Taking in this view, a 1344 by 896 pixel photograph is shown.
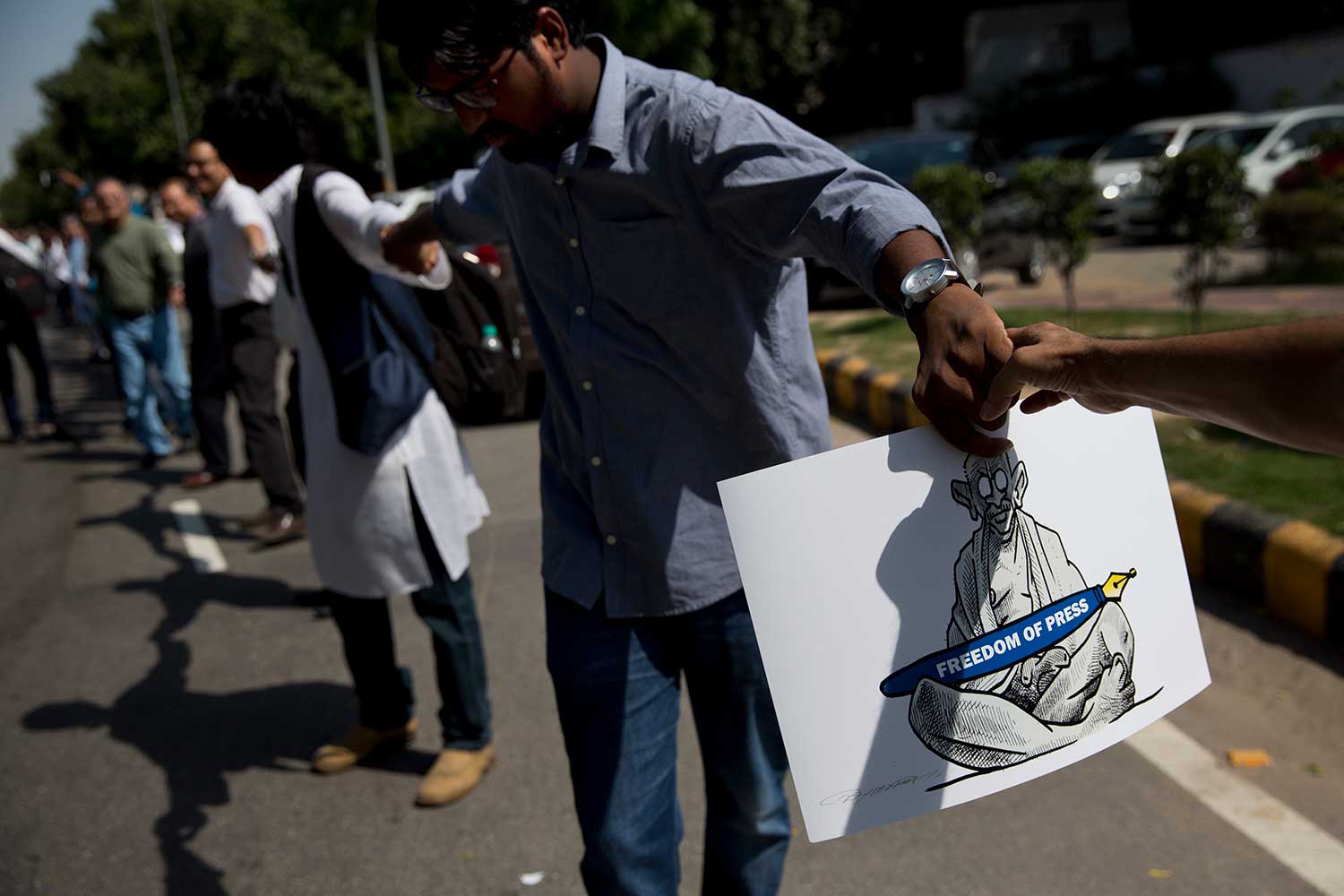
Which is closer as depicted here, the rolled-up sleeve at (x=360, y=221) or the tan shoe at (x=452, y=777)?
the rolled-up sleeve at (x=360, y=221)

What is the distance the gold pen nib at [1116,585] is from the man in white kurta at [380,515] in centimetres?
202

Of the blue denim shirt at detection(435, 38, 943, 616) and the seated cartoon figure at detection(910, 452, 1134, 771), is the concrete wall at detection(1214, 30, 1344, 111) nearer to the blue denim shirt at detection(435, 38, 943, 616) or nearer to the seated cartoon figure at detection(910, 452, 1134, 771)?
the blue denim shirt at detection(435, 38, 943, 616)

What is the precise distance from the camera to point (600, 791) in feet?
6.50

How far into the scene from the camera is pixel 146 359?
8.45 metres

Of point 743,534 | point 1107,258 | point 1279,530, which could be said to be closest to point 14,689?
point 743,534

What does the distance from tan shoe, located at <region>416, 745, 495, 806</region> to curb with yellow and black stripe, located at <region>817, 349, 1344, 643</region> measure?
1.62 meters

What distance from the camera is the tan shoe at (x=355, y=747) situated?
3.62 metres

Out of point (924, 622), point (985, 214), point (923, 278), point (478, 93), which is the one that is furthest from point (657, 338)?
point (985, 214)

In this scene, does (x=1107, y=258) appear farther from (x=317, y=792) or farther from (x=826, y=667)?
(x=826, y=667)

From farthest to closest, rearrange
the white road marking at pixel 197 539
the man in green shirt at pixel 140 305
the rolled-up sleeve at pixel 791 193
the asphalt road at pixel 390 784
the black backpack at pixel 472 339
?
the man in green shirt at pixel 140 305 < the white road marking at pixel 197 539 < the black backpack at pixel 472 339 < the asphalt road at pixel 390 784 < the rolled-up sleeve at pixel 791 193

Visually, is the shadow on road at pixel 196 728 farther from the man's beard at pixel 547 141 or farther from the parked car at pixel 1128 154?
the parked car at pixel 1128 154

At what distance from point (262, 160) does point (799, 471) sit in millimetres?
2561

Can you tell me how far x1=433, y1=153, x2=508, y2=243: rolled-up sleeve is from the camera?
7.58 ft

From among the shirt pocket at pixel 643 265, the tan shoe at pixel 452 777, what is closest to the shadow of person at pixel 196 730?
the tan shoe at pixel 452 777
